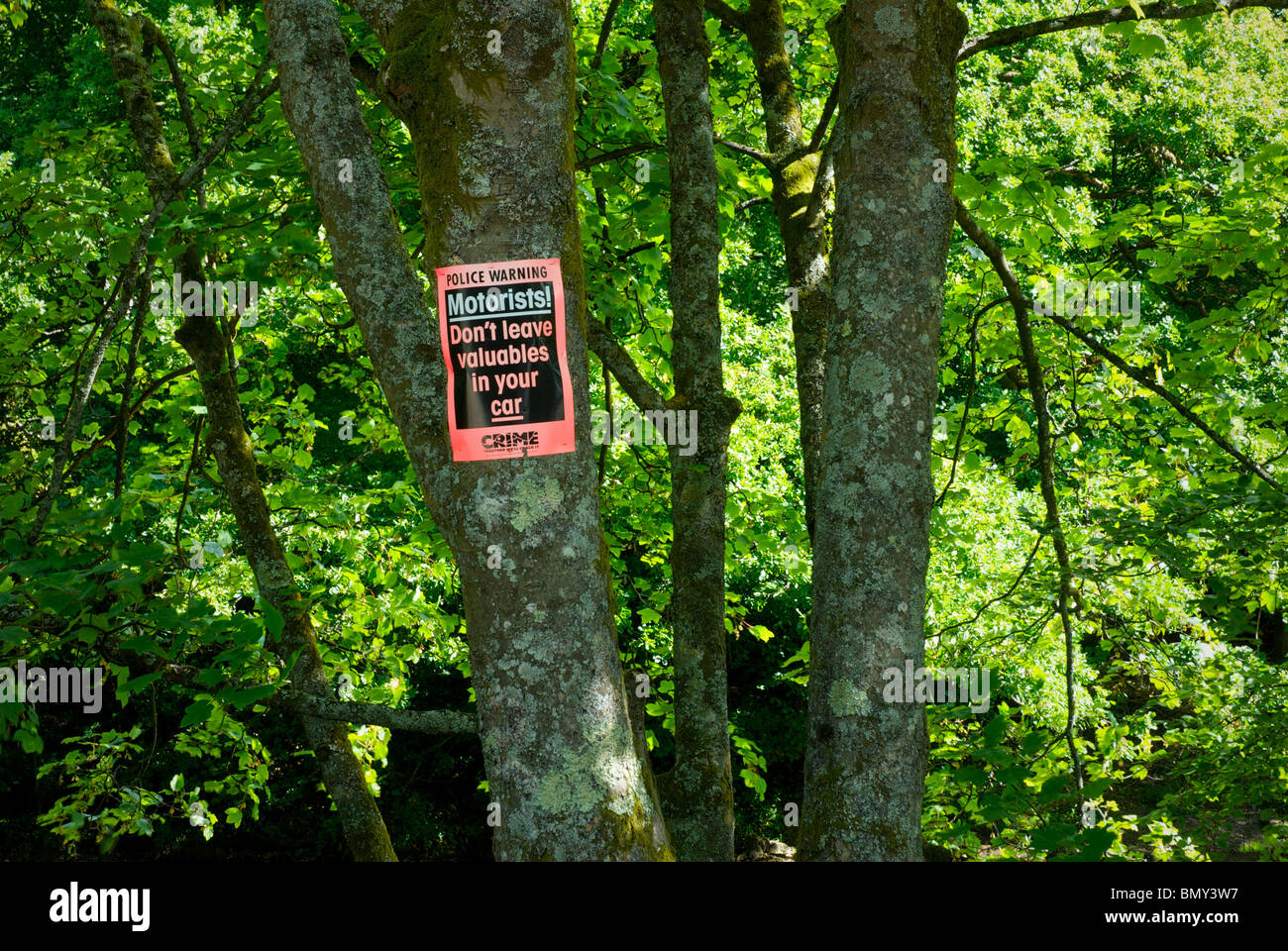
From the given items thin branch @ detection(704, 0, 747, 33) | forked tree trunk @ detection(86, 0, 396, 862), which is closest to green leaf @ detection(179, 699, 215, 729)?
forked tree trunk @ detection(86, 0, 396, 862)

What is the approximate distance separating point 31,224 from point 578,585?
4.29 meters

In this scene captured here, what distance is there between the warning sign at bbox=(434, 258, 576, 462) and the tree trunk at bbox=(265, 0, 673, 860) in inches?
1.4

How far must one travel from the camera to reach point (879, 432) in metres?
2.53

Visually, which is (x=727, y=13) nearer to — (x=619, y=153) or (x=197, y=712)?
(x=619, y=153)

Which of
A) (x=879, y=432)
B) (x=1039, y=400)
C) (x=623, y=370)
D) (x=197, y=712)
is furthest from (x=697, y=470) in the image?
(x=197, y=712)

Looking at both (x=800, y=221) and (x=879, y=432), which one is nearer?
(x=879, y=432)

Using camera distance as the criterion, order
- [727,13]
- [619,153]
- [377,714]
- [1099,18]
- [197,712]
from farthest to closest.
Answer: [727,13], [619,153], [1099,18], [377,714], [197,712]

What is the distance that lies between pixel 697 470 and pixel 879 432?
1589mm

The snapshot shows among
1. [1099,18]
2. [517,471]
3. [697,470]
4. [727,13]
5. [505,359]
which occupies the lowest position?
[517,471]

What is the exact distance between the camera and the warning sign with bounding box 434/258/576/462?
7.30ft

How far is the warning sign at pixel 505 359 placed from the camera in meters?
2.22

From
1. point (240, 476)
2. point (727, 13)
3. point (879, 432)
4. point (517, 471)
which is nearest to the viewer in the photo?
point (517, 471)

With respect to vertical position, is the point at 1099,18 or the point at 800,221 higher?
the point at 1099,18

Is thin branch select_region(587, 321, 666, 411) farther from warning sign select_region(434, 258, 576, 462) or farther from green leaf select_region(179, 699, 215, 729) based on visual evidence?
green leaf select_region(179, 699, 215, 729)
